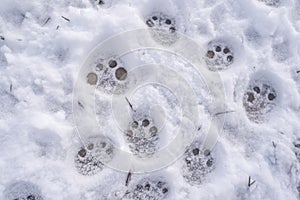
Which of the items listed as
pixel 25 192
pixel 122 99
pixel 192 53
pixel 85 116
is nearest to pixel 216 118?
pixel 192 53

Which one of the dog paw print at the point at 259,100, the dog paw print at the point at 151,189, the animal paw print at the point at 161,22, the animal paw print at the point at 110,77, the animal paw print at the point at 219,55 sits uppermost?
the animal paw print at the point at 161,22

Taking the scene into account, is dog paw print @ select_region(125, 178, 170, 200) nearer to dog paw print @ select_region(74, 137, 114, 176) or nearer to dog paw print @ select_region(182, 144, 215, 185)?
dog paw print @ select_region(182, 144, 215, 185)

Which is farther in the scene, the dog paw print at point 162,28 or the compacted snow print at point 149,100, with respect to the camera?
the dog paw print at point 162,28

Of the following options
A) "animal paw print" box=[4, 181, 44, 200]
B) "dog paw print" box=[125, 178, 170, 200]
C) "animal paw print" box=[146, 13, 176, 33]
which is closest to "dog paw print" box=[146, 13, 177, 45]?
"animal paw print" box=[146, 13, 176, 33]

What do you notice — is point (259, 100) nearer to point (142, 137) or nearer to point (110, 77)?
point (142, 137)

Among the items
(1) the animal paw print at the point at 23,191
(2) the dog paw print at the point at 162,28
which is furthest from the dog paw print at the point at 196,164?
(1) the animal paw print at the point at 23,191

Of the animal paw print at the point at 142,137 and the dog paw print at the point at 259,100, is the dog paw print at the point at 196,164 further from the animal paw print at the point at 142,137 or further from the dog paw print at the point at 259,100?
the dog paw print at the point at 259,100
